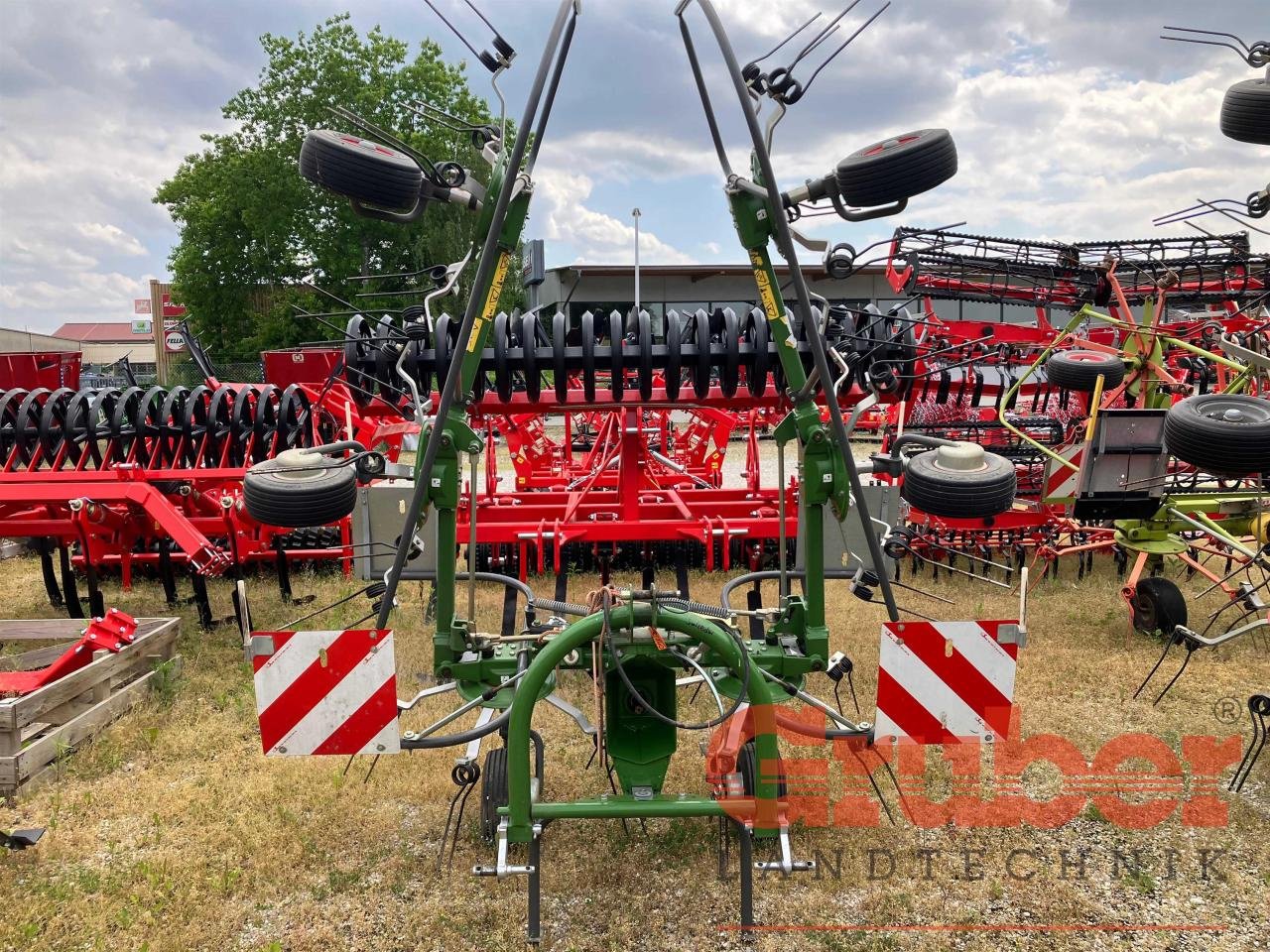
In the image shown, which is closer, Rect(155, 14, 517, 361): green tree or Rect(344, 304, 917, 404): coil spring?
Rect(344, 304, 917, 404): coil spring

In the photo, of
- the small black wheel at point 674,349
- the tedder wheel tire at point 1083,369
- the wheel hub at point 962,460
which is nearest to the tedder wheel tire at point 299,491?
the small black wheel at point 674,349

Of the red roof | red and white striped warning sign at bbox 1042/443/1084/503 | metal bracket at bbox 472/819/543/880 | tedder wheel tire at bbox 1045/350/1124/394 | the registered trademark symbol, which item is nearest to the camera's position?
metal bracket at bbox 472/819/543/880

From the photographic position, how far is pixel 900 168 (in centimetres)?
221

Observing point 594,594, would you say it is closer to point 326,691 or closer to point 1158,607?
point 326,691

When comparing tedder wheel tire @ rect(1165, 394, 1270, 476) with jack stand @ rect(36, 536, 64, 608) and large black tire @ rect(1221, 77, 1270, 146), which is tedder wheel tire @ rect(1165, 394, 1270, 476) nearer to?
large black tire @ rect(1221, 77, 1270, 146)

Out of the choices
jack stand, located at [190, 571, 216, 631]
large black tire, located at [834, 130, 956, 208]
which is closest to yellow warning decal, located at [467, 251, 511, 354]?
large black tire, located at [834, 130, 956, 208]

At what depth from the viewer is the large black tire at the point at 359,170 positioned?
224 cm

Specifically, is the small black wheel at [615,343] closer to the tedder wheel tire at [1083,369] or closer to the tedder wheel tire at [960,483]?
the tedder wheel tire at [960,483]

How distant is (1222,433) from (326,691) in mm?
3558

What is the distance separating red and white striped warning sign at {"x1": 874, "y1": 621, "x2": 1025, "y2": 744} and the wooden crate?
343cm

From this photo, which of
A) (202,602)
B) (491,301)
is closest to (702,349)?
(491,301)

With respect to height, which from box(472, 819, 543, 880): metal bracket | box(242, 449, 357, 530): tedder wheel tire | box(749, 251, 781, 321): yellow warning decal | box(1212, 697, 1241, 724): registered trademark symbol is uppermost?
box(749, 251, 781, 321): yellow warning decal

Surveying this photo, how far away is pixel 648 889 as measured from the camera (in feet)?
9.17

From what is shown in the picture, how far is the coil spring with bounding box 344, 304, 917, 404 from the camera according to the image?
337cm
